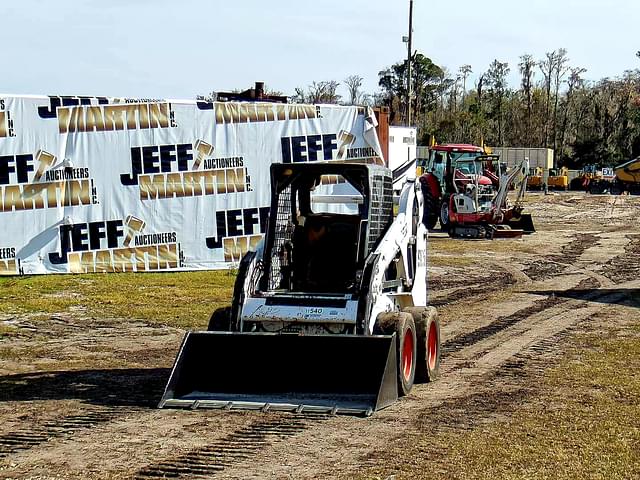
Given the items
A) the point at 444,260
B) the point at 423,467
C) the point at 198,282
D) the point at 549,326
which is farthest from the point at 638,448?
the point at 444,260

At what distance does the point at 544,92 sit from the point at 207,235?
228 feet

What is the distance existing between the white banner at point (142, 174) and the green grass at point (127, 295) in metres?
0.54

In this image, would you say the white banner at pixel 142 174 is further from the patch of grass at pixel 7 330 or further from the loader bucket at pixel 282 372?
the loader bucket at pixel 282 372

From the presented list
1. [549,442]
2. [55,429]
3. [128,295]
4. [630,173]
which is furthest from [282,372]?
[630,173]

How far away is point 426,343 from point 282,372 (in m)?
1.76

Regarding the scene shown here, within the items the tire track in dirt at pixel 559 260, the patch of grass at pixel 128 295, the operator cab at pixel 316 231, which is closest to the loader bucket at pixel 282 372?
the operator cab at pixel 316 231

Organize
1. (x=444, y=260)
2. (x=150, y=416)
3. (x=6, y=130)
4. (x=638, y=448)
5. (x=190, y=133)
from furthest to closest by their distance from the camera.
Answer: (x=444, y=260), (x=190, y=133), (x=6, y=130), (x=150, y=416), (x=638, y=448)

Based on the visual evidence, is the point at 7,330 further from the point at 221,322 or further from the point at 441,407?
the point at 441,407

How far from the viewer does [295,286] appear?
35.0ft

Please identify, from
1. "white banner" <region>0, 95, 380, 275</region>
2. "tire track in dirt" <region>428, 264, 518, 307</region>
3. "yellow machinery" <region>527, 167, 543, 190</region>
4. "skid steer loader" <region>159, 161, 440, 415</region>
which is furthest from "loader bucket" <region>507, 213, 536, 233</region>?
"yellow machinery" <region>527, 167, 543, 190</region>

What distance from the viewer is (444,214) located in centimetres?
3138

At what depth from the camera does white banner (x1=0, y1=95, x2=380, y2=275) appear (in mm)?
18938

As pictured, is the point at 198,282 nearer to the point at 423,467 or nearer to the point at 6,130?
the point at 6,130

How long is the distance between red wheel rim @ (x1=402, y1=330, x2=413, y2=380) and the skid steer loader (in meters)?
0.01
